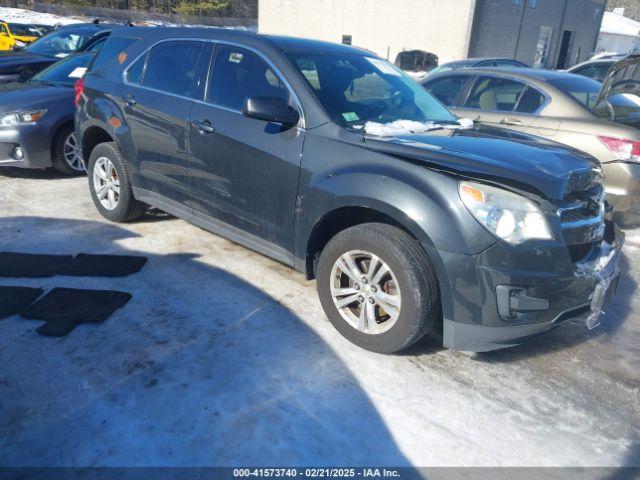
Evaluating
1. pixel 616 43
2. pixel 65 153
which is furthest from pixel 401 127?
pixel 616 43

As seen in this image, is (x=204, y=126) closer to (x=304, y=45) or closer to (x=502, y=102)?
(x=304, y=45)

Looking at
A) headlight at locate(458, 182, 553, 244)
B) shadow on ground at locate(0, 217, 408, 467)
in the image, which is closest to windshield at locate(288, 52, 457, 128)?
headlight at locate(458, 182, 553, 244)

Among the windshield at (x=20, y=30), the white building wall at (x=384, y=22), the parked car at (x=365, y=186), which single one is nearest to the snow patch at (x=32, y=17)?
the windshield at (x=20, y=30)

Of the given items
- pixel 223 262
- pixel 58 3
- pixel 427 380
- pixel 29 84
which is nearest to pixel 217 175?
pixel 223 262

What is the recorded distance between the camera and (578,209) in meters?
2.86

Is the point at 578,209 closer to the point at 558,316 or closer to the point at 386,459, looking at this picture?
the point at 558,316

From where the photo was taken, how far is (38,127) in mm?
5965

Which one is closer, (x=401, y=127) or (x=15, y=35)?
(x=401, y=127)

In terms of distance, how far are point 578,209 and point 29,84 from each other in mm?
6877

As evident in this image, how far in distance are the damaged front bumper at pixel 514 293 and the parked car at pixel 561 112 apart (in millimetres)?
2213

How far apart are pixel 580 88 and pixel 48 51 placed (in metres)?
8.91

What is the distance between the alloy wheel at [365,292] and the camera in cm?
296

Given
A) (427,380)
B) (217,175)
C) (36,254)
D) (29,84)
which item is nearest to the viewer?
(427,380)

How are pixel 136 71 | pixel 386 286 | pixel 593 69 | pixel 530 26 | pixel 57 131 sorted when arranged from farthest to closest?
pixel 530 26 → pixel 593 69 → pixel 57 131 → pixel 136 71 → pixel 386 286
